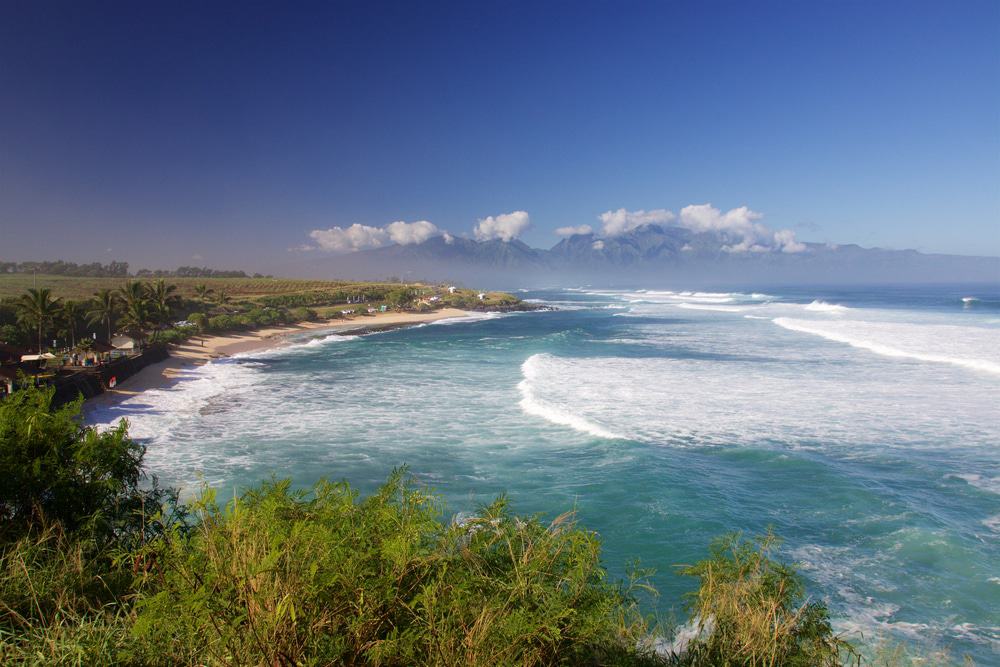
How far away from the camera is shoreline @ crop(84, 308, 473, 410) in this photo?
1187 inches

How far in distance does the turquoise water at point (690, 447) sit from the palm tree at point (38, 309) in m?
10.4

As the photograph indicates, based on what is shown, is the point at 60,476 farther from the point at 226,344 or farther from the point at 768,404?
the point at 226,344

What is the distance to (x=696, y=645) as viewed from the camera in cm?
568

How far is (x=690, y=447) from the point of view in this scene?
1803 centimetres

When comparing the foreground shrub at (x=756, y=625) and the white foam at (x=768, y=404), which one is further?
the white foam at (x=768, y=404)

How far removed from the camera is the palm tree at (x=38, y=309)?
35.9m

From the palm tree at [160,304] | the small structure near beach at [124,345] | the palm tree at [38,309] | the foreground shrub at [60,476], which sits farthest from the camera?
the palm tree at [160,304]

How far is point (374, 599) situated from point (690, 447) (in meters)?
15.5

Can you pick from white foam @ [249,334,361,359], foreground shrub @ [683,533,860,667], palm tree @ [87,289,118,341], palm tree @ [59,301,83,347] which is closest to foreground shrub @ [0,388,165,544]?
foreground shrub @ [683,533,860,667]

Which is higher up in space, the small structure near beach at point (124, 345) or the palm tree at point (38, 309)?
the palm tree at point (38, 309)

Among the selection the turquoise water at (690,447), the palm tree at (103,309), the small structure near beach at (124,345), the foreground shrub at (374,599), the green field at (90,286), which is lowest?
the turquoise water at (690,447)

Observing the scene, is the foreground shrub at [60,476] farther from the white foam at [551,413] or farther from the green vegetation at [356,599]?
the white foam at [551,413]

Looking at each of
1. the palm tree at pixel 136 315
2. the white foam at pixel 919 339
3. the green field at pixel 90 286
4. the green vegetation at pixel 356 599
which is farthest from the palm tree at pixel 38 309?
the white foam at pixel 919 339

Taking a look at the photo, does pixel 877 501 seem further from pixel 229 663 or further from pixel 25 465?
pixel 25 465
